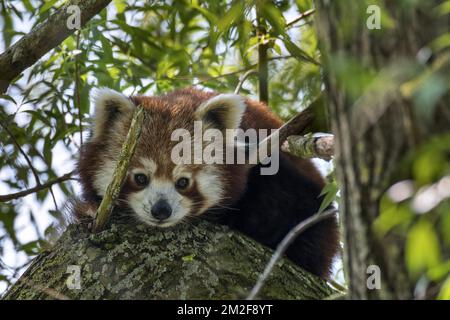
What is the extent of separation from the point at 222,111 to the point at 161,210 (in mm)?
889

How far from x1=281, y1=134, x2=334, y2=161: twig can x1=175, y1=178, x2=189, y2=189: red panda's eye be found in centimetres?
96

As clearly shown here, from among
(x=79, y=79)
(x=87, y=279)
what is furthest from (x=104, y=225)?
(x=79, y=79)

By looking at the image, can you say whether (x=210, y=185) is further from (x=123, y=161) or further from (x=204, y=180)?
(x=123, y=161)

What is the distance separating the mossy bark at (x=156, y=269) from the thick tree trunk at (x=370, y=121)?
0.90 m

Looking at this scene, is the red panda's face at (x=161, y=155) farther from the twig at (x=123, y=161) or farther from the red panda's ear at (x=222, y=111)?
the twig at (x=123, y=161)

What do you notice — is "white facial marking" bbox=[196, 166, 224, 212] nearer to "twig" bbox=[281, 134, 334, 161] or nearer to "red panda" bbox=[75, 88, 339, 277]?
"red panda" bbox=[75, 88, 339, 277]

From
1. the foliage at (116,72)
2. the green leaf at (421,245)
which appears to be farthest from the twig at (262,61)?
the green leaf at (421,245)

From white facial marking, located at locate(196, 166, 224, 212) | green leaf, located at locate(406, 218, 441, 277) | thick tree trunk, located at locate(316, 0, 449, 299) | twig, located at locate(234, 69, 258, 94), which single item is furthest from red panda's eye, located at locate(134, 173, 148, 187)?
green leaf, located at locate(406, 218, 441, 277)

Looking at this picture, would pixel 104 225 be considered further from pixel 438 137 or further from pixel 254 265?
pixel 438 137

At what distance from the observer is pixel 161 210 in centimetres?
385

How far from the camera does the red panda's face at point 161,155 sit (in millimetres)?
4141

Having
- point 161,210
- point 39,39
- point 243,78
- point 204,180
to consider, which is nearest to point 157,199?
point 161,210

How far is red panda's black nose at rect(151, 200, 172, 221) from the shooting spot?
3.79 m
